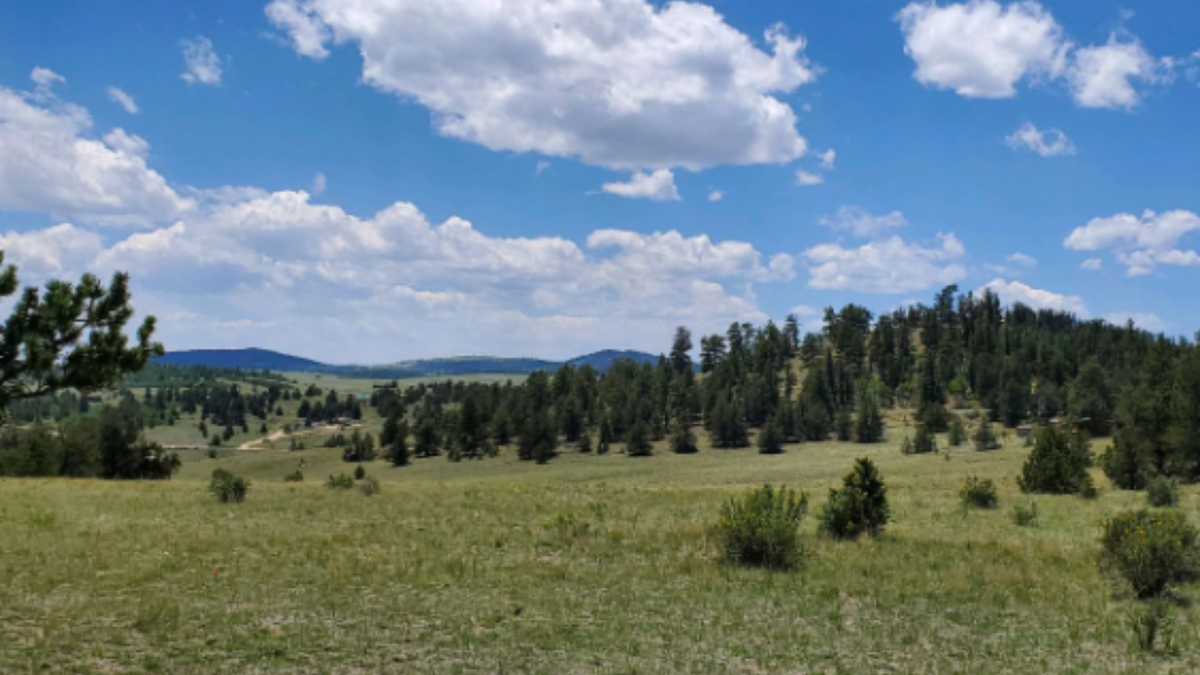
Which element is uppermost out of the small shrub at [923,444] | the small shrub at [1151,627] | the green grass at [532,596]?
the small shrub at [1151,627]

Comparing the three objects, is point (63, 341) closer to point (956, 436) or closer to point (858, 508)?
point (858, 508)

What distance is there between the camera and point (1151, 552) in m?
15.2

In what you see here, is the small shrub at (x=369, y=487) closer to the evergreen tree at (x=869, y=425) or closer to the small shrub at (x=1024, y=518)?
the small shrub at (x=1024, y=518)

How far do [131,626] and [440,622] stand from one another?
5033 mm

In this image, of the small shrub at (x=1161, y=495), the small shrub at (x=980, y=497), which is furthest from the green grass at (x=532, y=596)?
the small shrub at (x=980, y=497)

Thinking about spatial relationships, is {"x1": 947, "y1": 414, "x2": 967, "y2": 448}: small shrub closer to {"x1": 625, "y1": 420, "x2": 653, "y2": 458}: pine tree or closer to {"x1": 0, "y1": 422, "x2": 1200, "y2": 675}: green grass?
{"x1": 625, "y1": 420, "x2": 653, "y2": 458}: pine tree

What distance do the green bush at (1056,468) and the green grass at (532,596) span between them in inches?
259

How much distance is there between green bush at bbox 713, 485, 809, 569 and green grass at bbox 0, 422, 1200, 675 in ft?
1.97

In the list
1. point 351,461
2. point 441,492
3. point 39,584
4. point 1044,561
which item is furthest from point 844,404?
point 39,584

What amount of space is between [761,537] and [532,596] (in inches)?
237

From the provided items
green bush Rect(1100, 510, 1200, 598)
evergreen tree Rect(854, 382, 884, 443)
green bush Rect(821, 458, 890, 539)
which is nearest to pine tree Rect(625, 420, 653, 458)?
evergreen tree Rect(854, 382, 884, 443)

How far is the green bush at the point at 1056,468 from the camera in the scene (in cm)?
3481

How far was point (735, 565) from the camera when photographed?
59.9 feet

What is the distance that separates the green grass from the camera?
11352mm
